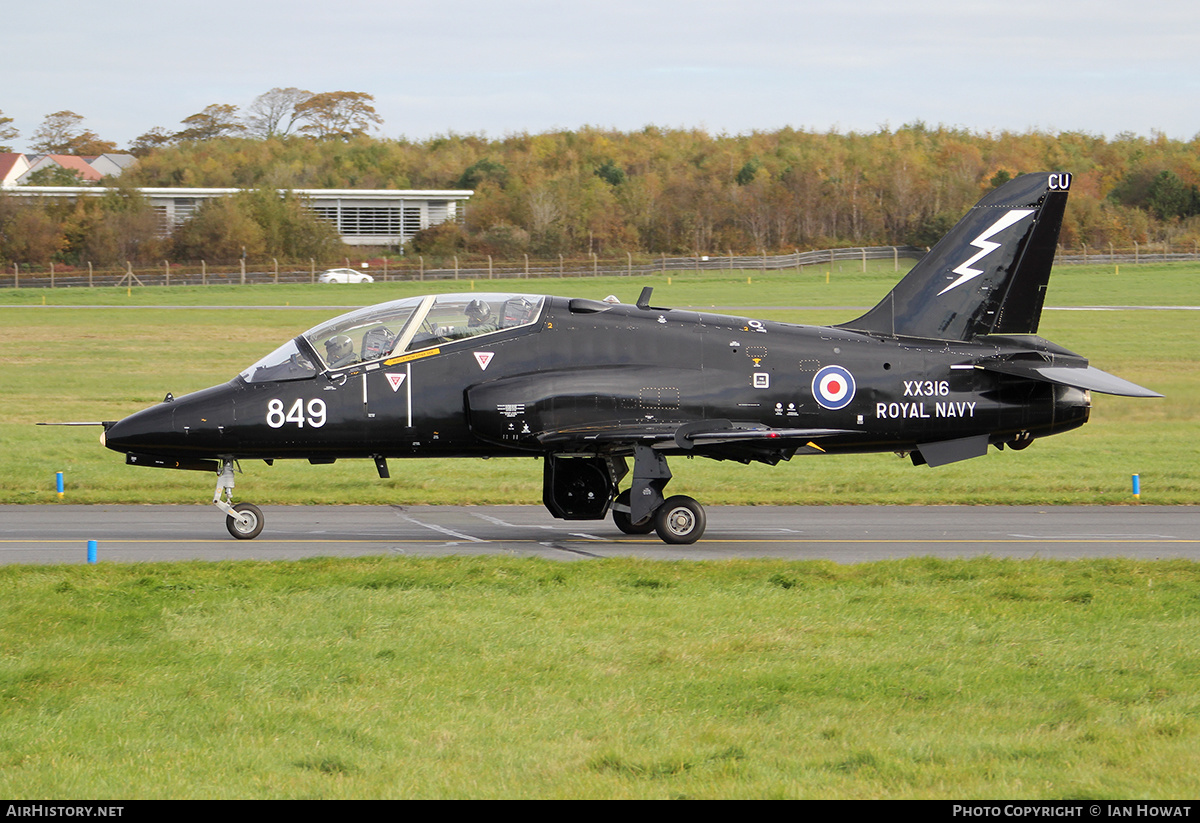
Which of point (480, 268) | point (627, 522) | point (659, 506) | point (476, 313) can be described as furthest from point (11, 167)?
point (659, 506)

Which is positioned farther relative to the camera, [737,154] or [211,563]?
[737,154]

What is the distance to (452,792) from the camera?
6.66 m

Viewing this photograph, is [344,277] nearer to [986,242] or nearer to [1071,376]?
[986,242]

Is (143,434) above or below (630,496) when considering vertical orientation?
above

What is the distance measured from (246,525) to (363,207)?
8986cm

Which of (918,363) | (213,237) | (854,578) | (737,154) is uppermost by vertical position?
(737,154)

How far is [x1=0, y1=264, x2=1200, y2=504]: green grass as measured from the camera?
2216 centimetres

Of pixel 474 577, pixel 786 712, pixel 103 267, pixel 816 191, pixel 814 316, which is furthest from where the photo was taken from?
pixel 816 191

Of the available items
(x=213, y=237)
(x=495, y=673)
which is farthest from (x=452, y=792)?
(x=213, y=237)

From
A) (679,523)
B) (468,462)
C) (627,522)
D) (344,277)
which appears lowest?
(468,462)

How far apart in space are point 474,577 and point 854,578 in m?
4.06

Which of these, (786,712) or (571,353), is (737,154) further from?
(786,712)

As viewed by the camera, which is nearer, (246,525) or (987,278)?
(246,525)

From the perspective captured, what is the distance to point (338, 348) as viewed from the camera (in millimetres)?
16203
